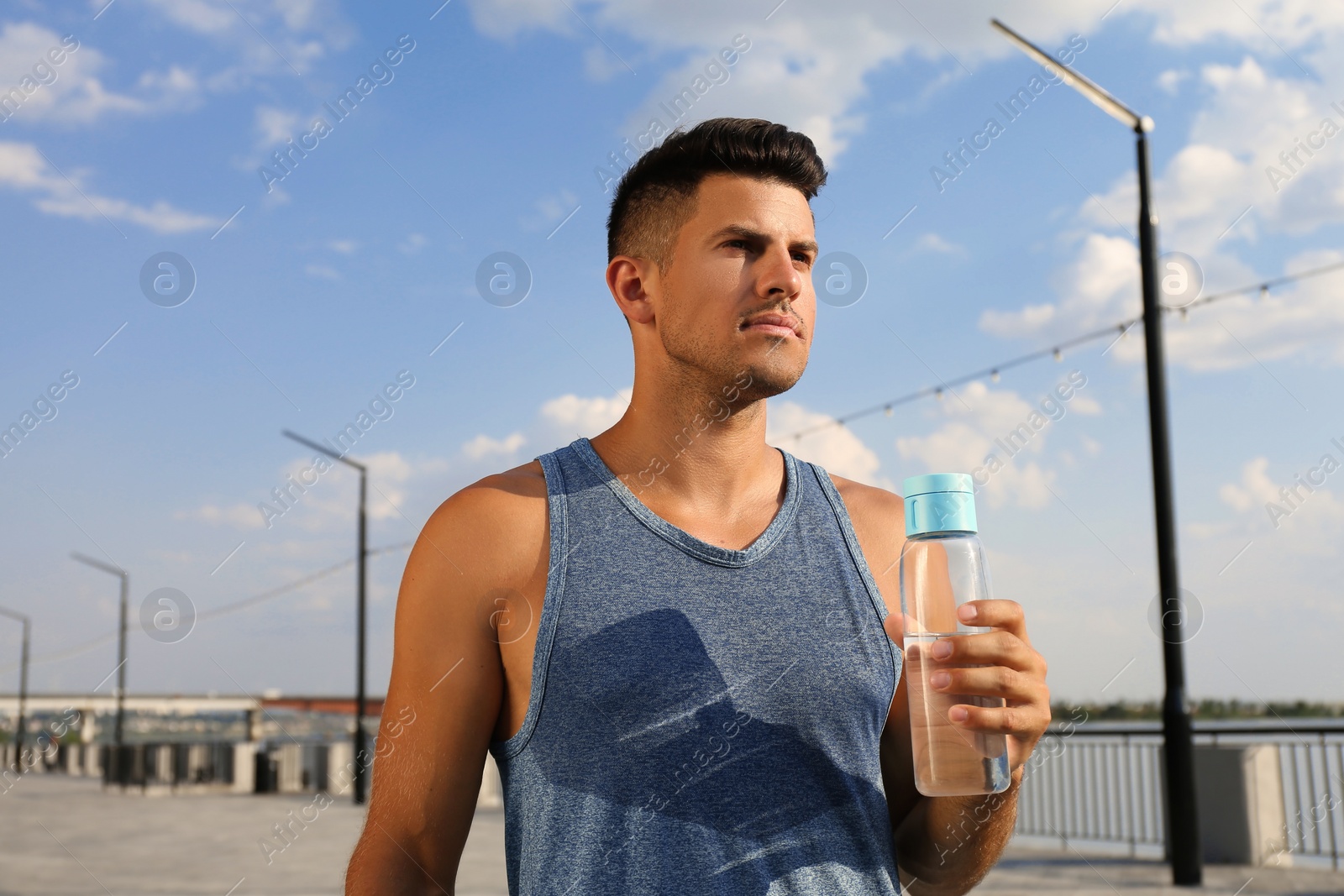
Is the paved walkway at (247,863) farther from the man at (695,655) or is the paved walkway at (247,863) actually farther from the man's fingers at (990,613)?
the man's fingers at (990,613)

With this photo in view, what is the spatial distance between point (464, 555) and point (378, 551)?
2063cm

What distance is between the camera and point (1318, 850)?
33.4ft

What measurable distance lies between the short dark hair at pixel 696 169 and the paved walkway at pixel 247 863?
8458 millimetres

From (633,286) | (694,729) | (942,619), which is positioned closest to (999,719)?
(942,619)

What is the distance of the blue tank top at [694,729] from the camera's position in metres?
1.88

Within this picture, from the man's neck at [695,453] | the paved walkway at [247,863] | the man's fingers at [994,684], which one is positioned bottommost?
the paved walkway at [247,863]

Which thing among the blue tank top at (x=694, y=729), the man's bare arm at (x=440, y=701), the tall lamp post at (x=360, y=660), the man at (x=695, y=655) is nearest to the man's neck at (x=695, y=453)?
the man at (x=695, y=655)

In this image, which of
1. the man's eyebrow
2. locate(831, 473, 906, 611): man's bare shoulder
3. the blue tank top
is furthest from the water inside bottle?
the man's eyebrow

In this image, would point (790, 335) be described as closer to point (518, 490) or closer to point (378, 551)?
point (518, 490)

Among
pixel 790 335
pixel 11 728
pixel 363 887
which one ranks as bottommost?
pixel 11 728

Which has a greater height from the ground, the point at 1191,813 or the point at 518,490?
the point at 518,490

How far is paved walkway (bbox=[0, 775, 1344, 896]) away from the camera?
31.8 feet

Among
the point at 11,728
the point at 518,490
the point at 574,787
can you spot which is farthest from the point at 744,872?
the point at 11,728

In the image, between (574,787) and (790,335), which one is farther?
(790,335)
